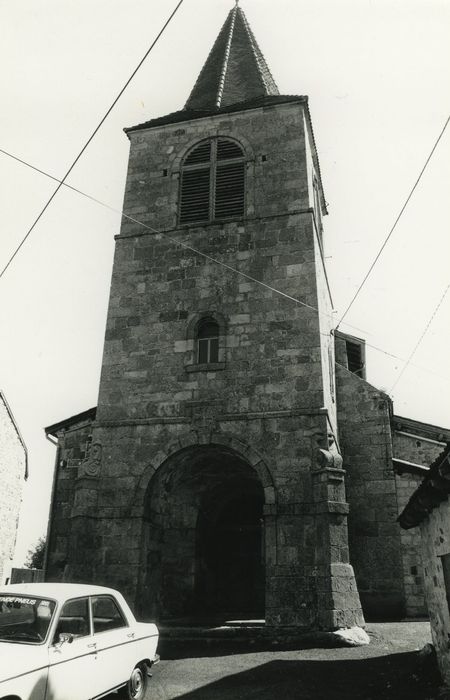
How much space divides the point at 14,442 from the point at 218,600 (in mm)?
12051

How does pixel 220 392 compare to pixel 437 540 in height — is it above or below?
above

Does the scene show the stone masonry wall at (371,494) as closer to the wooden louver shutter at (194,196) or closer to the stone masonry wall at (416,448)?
the stone masonry wall at (416,448)

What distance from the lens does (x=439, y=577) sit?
22.7 feet

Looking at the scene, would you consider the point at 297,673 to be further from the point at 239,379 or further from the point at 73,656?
the point at 239,379

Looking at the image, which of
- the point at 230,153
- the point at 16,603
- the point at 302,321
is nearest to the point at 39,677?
the point at 16,603

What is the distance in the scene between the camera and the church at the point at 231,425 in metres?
10.6

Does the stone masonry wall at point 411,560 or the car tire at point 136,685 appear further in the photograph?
the stone masonry wall at point 411,560

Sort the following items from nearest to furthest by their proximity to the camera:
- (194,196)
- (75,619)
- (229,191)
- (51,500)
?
(75,619) < (51,500) < (229,191) < (194,196)

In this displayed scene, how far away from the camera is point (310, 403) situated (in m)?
11.3

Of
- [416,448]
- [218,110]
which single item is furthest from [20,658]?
[218,110]

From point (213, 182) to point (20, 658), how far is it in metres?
11.9

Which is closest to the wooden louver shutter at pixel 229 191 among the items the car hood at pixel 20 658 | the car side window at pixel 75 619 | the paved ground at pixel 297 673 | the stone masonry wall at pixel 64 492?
the stone masonry wall at pixel 64 492

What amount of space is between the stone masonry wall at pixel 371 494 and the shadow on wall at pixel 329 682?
4874 mm

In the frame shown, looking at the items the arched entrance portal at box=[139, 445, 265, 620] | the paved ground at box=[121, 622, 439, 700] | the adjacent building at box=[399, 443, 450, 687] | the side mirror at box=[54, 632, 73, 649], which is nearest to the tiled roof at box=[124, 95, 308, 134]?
the arched entrance portal at box=[139, 445, 265, 620]
